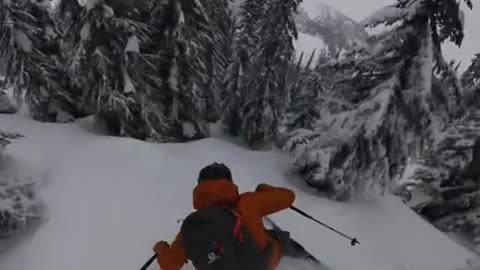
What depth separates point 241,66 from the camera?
21.7 metres

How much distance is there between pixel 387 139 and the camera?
35.6ft

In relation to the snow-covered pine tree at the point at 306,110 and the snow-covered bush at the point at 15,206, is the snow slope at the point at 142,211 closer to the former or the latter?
the snow-covered bush at the point at 15,206

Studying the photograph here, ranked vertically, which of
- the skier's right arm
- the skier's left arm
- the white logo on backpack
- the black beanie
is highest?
the black beanie

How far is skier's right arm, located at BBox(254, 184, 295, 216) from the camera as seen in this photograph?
532cm

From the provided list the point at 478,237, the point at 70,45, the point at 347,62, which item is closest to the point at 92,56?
the point at 70,45

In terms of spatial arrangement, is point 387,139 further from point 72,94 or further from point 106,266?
point 72,94

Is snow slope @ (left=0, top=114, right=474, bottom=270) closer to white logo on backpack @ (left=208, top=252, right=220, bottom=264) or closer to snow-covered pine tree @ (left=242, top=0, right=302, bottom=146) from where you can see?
white logo on backpack @ (left=208, top=252, right=220, bottom=264)

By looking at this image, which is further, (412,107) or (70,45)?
(70,45)

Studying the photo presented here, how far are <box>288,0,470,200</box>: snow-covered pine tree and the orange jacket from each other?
5.51 m

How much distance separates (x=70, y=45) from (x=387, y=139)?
10816mm

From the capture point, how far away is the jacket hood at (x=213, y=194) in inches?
191

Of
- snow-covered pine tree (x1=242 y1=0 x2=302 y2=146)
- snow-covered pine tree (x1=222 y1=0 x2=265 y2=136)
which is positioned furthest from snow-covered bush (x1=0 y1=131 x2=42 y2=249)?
snow-covered pine tree (x1=222 y1=0 x2=265 y2=136)

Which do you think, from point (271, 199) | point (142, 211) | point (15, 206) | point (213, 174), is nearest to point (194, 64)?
point (142, 211)

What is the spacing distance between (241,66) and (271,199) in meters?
16.7
